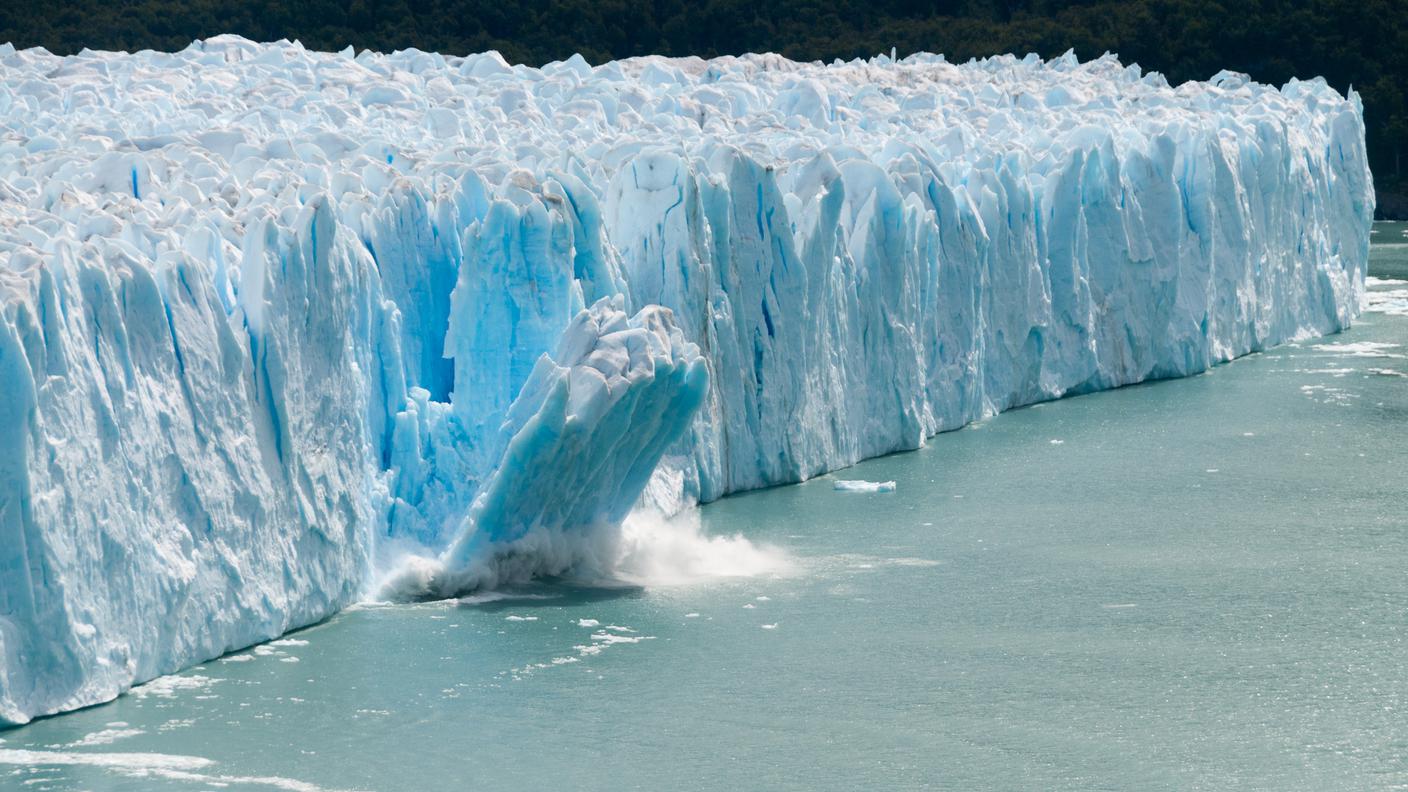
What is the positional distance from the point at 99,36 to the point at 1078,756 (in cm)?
2750

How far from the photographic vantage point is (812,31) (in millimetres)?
35938

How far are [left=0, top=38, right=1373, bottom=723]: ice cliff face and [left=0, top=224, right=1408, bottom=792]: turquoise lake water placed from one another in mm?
383

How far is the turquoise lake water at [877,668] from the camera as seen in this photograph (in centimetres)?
668

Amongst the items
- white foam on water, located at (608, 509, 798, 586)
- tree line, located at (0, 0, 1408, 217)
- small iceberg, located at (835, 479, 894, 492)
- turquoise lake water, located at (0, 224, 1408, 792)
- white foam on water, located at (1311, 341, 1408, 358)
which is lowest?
turquoise lake water, located at (0, 224, 1408, 792)

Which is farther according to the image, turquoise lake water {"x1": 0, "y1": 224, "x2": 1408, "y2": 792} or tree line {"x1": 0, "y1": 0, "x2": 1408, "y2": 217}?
tree line {"x1": 0, "y1": 0, "x2": 1408, "y2": 217}

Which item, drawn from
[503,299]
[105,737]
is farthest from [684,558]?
[105,737]

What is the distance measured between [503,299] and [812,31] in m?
27.5

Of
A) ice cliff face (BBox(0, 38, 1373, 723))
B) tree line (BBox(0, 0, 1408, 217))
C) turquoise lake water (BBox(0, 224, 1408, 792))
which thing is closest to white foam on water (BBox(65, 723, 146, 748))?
turquoise lake water (BBox(0, 224, 1408, 792))

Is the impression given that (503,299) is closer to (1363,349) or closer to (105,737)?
(105,737)

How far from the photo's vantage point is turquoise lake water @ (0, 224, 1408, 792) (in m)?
6.68

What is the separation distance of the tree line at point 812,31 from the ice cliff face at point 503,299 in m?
14.3

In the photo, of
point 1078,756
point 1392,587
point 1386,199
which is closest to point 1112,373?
point 1392,587

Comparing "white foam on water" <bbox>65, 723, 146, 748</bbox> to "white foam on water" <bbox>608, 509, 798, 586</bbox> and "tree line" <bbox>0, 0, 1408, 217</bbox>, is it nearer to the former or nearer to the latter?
"white foam on water" <bbox>608, 509, 798, 586</bbox>

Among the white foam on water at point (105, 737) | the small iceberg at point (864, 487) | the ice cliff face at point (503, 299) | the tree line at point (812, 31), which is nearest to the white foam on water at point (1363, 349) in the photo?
the ice cliff face at point (503, 299)
